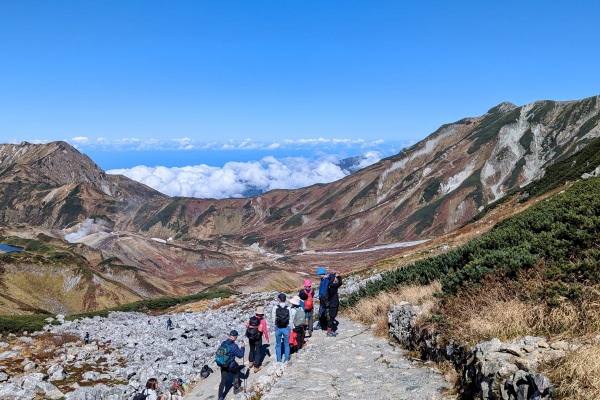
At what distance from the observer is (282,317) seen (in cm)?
1585

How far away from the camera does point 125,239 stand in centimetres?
18438

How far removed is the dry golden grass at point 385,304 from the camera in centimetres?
1608

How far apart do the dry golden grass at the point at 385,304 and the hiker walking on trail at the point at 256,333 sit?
4562 millimetres

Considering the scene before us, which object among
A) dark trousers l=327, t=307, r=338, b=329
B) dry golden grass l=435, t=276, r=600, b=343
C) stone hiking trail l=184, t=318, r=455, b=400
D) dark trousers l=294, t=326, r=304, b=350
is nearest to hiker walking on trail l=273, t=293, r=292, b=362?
stone hiking trail l=184, t=318, r=455, b=400

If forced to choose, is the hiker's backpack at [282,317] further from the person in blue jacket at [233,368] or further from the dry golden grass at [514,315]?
the dry golden grass at [514,315]

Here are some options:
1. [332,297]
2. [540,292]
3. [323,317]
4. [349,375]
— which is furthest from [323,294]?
[540,292]

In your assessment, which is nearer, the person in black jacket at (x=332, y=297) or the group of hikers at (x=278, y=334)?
the group of hikers at (x=278, y=334)

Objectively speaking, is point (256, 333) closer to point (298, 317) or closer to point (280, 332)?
point (280, 332)

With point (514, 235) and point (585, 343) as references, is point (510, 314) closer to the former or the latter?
point (585, 343)

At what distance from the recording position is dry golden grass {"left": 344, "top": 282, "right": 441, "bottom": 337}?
16.1 metres

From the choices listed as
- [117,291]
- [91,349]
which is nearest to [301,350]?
[91,349]

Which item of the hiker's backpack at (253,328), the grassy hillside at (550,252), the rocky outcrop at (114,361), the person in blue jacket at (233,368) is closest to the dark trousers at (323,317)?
the hiker's backpack at (253,328)

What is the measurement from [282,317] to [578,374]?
10281 millimetres

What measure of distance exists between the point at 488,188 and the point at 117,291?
15597cm
